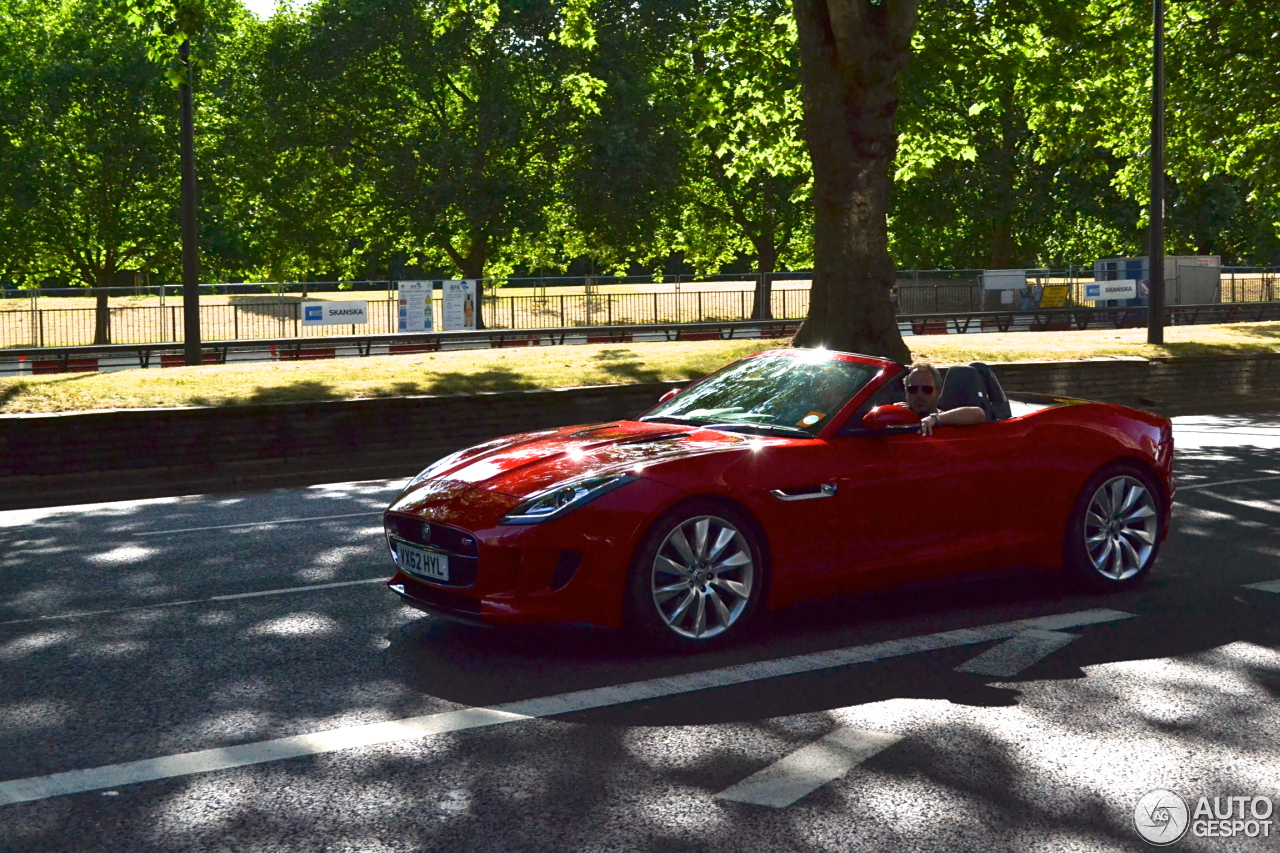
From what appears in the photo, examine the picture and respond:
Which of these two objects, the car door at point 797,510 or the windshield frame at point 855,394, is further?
the windshield frame at point 855,394

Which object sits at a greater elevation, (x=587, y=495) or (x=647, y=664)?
(x=587, y=495)

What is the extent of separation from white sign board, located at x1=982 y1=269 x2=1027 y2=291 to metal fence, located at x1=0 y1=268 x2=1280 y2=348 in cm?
31

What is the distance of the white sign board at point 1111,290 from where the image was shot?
4616cm

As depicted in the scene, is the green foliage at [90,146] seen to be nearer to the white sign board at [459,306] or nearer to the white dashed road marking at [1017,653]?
the white sign board at [459,306]

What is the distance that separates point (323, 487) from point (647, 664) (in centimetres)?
803

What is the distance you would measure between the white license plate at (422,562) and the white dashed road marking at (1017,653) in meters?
2.26

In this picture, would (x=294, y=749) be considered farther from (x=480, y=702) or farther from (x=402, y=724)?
(x=480, y=702)

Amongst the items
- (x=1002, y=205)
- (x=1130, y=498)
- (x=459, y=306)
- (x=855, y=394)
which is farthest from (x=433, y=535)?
(x=1002, y=205)

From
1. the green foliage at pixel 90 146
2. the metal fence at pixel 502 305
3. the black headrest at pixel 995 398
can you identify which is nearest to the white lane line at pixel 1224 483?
the black headrest at pixel 995 398

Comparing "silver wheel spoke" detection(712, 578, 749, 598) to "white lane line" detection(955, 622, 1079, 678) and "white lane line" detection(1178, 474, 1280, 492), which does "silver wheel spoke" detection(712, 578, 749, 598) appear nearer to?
"white lane line" detection(955, 622, 1079, 678)

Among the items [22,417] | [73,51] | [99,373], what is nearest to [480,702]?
[22,417]

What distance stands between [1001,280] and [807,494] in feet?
151

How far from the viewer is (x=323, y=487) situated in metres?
13.6

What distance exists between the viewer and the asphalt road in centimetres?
427
